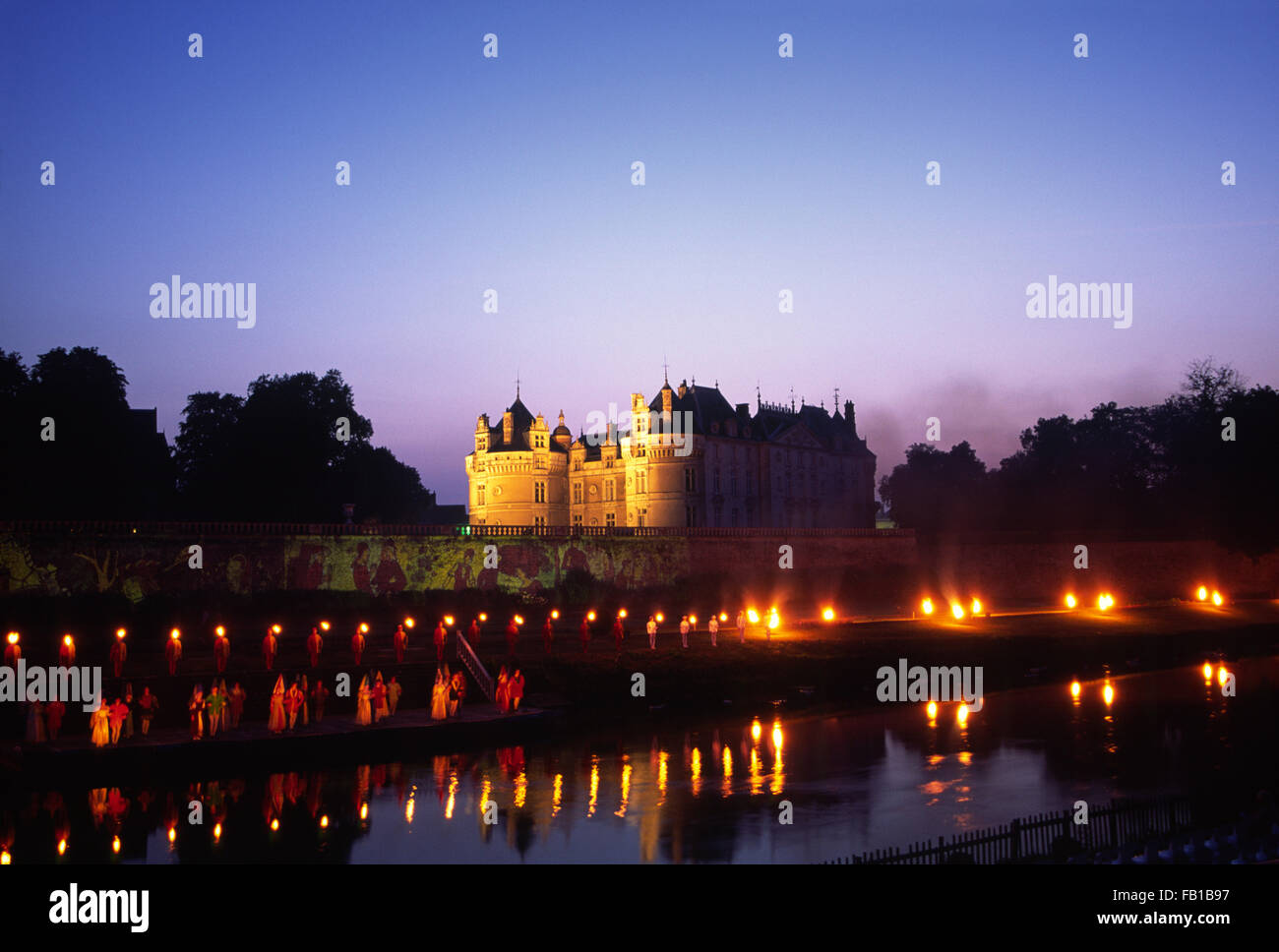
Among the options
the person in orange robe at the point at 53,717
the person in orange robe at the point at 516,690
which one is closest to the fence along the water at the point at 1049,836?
the person in orange robe at the point at 516,690

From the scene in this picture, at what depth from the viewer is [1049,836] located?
18172 mm

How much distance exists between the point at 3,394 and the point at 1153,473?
79.8 m

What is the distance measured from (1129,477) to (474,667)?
66304 mm

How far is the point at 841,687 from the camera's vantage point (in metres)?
40.5

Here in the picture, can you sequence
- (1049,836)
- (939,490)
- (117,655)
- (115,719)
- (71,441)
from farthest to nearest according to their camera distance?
(939,490)
(71,441)
(117,655)
(115,719)
(1049,836)

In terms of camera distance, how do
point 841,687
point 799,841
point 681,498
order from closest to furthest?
point 799,841 → point 841,687 → point 681,498

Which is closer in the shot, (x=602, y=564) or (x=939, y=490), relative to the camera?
(x=602, y=564)

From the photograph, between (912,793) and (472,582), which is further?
(472,582)

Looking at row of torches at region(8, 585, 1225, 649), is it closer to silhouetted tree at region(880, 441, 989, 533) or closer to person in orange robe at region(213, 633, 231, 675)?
person in orange robe at region(213, 633, 231, 675)

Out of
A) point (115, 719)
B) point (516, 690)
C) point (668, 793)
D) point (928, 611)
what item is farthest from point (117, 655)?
point (928, 611)

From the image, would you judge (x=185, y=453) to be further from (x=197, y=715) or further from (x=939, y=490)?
(x=939, y=490)
